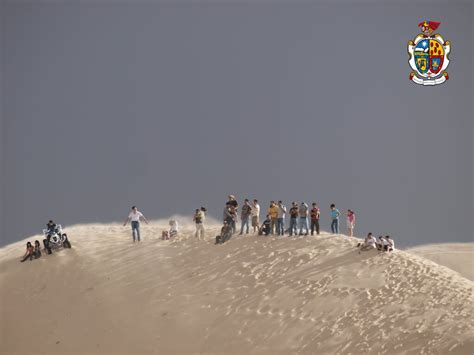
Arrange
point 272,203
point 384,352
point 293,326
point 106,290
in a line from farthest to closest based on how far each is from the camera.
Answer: point 272,203, point 106,290, point 293,326, point 384,352

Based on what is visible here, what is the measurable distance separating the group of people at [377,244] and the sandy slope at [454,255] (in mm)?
11772

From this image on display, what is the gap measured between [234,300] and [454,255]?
23.3m

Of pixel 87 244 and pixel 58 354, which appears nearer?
pixel 58 354

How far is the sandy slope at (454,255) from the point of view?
39062 mm

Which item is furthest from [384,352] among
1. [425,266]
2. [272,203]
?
[272,203]

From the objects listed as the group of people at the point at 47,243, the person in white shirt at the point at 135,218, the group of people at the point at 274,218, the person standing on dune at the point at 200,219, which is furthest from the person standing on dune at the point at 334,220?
the group of people at the point at 47,243

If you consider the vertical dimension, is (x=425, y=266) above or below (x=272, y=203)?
below

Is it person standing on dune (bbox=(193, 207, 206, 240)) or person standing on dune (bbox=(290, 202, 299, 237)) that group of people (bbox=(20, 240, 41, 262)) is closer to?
person standing on dune (bbox=(193, 207, 206, 240))

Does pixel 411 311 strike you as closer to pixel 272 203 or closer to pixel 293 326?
pixel 293 326

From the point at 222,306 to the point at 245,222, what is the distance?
5403 mm

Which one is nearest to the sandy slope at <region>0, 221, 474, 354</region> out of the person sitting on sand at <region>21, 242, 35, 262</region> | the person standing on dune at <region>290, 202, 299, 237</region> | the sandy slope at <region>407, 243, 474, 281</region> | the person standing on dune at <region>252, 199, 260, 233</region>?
the person sitting on sand at <region>21, 242, 35, 262</region>

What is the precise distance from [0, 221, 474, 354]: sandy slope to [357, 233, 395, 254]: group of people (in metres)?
0.37

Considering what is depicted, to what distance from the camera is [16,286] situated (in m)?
25.9

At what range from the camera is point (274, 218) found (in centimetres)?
2808
